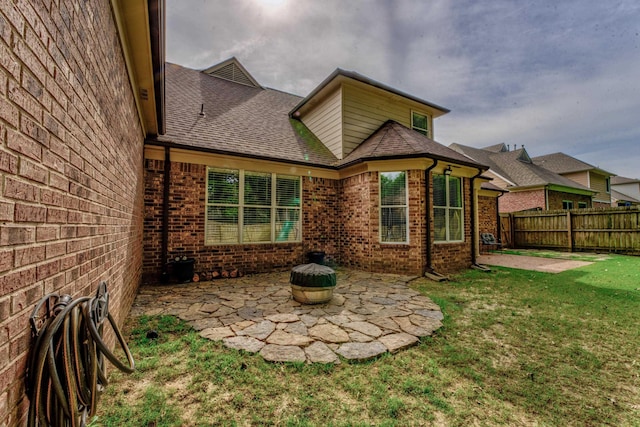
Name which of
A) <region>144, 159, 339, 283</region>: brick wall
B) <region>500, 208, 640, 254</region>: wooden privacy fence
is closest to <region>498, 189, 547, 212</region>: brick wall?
<region>500, 208, 640, 254</region>: wooden privacy fence

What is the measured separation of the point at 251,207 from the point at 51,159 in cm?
601

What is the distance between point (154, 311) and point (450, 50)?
9062 millimetres

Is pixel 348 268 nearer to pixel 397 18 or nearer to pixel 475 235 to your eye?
pixel 475 235

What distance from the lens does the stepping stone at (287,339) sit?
10.3 ft

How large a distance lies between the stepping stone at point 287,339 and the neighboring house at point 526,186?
61.0 ft

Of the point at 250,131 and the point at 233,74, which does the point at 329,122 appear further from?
the point at 233,74

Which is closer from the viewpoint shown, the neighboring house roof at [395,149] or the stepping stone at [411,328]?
the stepping stone at [411,328]

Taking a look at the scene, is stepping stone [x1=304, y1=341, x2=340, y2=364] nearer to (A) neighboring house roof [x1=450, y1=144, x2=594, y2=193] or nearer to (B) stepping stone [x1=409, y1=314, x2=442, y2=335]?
(B) stepping stone [x1=409, y1=314, x2=442, y2=335]

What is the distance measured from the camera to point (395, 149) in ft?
24.5

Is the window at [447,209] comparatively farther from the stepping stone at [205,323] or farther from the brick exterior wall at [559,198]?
the brick exterior wall at [559,198]

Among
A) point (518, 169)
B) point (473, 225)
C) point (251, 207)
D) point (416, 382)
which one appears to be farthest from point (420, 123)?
point (518, 169)

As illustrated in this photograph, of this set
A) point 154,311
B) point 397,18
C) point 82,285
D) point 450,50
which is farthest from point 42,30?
point 450,50

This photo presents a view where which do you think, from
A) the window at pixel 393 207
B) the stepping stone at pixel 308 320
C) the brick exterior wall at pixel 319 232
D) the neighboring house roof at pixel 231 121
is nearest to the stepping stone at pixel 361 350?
the stepping stone at pixel 308 320

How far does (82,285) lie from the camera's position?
1.69 meters
